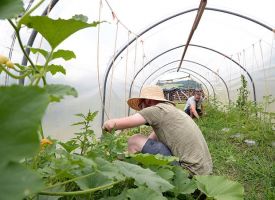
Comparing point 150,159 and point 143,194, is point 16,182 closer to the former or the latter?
point 143,194

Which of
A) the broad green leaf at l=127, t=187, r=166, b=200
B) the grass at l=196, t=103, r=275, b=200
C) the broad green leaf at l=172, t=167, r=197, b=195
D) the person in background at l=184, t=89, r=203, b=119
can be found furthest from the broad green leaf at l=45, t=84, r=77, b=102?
the person in background at l=184, t=89, r=203, b=119

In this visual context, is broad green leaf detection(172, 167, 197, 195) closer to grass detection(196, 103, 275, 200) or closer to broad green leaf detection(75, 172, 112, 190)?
broad green leaf detection(75, 172, 112, 190)

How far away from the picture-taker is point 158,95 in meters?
2.99

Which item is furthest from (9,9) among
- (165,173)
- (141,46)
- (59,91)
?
(141,46)

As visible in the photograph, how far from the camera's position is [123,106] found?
7.08 metres

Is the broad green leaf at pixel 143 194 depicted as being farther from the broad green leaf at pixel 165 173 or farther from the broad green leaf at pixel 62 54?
the broad green leaf at pixel 62 54

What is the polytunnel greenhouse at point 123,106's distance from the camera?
0.65 m

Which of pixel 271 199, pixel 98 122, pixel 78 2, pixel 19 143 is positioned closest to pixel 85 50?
pixel 78 2

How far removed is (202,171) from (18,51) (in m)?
1.93

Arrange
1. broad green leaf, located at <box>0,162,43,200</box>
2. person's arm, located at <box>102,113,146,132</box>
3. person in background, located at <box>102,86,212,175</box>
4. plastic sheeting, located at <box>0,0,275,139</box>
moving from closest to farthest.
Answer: broad green leaf, located at <box>0,162,43,200</box>, person's arm, located at <box>102,113,146,132</box>, person in background, located at <box>102,86,212,175</box>, plastic sheeting, located at <box>0,0,275,139</box>

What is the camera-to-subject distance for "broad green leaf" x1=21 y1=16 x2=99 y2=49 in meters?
0.75

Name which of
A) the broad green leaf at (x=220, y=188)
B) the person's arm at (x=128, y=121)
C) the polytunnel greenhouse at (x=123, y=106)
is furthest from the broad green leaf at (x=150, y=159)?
the person's arm at (x=128, y=121)

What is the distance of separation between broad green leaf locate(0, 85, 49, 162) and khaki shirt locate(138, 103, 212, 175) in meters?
2.19

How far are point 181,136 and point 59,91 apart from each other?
2.06m
